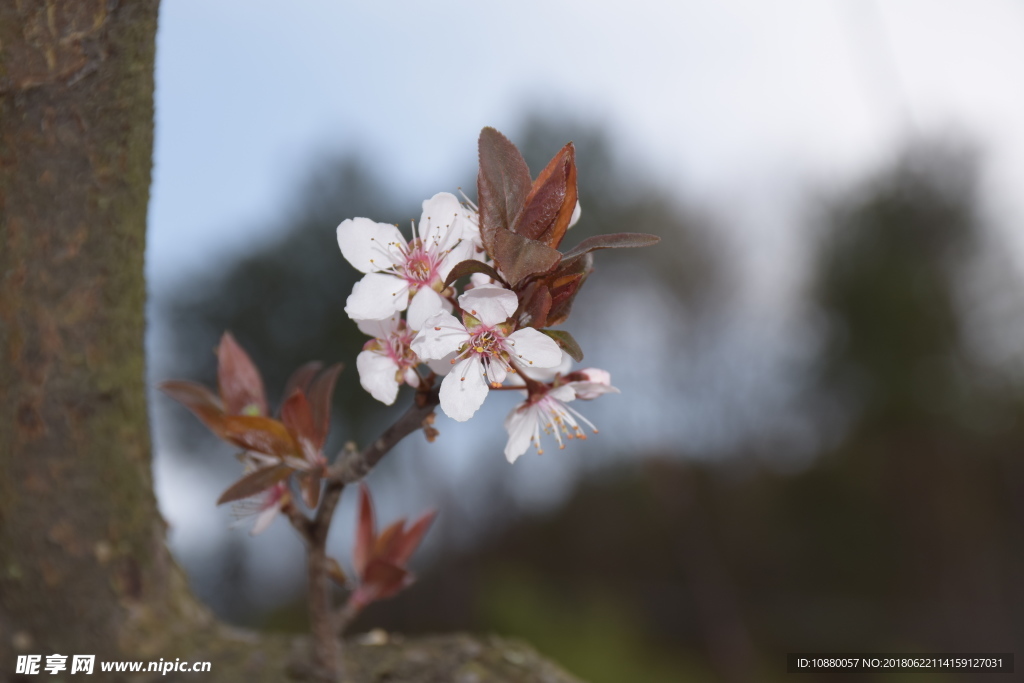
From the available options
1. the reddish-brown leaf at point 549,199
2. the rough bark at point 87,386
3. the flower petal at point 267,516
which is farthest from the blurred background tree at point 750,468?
the reddish-brown leaf at point 549,199

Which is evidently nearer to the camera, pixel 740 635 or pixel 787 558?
pixel 740 635

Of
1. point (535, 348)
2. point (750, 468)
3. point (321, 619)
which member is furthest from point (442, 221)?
point (750, 468)

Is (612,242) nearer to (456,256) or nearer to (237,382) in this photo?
(456,256)

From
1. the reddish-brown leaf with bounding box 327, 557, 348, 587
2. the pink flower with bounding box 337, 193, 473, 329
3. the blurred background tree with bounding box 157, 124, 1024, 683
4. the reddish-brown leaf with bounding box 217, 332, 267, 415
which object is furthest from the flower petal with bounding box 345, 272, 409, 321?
the blurred background tree with bounding box 157, 124, 1024, 683

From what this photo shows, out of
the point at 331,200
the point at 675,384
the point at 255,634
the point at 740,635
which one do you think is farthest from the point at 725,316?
the point at 255,634

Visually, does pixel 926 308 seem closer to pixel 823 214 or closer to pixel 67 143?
pixel 823 214

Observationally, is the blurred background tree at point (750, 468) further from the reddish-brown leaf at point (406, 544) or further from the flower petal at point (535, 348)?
the flower petal at point (535, 348)
